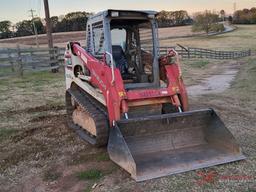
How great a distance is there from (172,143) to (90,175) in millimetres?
1373

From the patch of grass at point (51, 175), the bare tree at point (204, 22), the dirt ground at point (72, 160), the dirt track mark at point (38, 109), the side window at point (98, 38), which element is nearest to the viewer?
the dirt ground at point (72, 160)

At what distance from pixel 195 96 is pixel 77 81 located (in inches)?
213

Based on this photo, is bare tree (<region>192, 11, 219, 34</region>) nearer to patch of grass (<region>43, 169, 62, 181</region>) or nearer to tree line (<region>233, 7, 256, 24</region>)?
tree line (<region>233, 7, 256, 24</region>)

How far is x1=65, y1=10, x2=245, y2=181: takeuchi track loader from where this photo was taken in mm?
5262

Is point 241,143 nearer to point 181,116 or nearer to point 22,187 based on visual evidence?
point 181,116

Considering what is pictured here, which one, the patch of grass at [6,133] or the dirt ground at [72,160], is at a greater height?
the patch of grass at [6,133]

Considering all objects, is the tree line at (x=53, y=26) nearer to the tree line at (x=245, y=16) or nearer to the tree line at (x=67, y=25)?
the tree line at (x=67, y=25)

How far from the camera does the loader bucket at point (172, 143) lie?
506cm

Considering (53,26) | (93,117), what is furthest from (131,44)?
(53,26)

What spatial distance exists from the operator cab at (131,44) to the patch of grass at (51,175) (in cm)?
176

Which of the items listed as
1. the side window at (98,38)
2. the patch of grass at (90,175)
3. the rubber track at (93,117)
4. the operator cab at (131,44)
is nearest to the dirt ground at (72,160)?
the patch of grass at (90,175)

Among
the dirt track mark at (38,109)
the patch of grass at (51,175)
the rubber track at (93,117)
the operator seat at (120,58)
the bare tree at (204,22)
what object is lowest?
the patch of grass at (51,175)

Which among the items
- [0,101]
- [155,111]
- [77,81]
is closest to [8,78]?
[0,101]

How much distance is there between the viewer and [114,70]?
5695 millimetres
